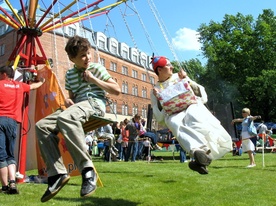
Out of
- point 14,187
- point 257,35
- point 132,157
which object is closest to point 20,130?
point 14,187

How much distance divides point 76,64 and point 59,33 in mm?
41631

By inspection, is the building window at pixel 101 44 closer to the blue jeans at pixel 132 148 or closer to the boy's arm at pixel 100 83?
the blue jeans at pixel 132 148

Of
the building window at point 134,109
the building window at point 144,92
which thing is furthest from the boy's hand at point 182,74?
the building window at point 144,92

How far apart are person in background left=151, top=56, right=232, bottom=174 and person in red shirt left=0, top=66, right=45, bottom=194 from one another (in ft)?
8.21

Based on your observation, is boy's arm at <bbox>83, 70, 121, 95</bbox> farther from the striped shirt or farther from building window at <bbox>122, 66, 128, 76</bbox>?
building window at <bbox>122, 66, 128, 76</bbox>

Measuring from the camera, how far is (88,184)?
3.71 m

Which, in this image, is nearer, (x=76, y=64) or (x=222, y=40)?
(x=76, y=64)

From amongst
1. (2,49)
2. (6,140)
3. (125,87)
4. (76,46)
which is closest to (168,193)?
(6,140)

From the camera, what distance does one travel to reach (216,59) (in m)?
40.8

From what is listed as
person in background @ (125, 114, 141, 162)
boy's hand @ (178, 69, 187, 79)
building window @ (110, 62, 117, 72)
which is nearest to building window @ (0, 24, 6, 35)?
building window @ (110, 62, 117, 72)

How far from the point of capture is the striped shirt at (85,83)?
4.14 metres

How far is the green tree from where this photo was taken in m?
38.9

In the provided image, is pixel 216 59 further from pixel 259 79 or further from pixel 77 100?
pixel 77 100

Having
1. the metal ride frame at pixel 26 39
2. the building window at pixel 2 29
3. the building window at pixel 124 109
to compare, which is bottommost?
the metal ride frame at pixel 26 39
